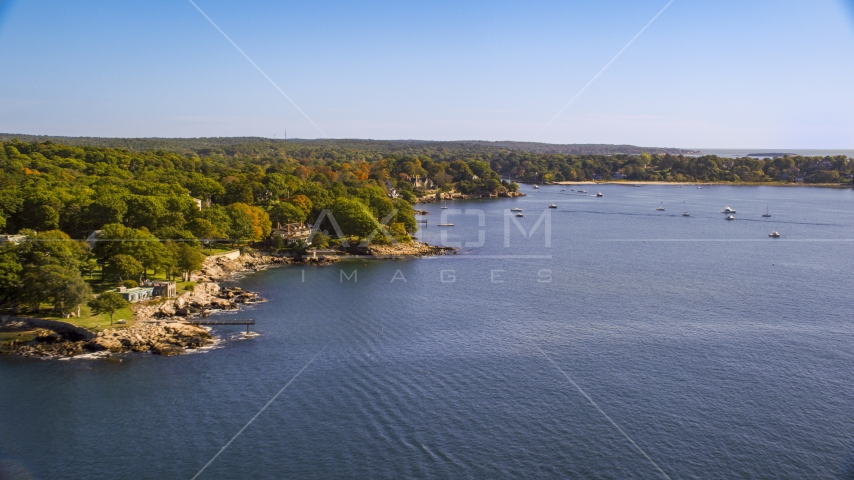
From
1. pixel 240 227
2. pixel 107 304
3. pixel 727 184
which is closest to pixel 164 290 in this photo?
pixel 107 304

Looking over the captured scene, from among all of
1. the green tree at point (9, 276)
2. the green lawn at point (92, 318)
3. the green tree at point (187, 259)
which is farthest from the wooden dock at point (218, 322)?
the green tree at point (9, 276)

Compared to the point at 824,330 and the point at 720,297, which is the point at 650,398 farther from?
the point at 720,297

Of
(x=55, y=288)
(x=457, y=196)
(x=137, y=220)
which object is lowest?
(x=55, y=288)

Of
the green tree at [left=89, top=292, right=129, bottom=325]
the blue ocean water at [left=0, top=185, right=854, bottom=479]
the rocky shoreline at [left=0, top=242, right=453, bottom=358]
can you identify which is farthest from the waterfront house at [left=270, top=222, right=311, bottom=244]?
the green tree at [left=89, top=292, right=129, bottom=325]

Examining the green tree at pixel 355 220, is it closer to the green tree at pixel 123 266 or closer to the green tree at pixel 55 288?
the green tree at pixel 123 266

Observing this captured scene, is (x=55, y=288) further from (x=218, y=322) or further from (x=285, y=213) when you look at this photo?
(x=285, y=213)

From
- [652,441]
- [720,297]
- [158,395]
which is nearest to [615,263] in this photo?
[720,297]
